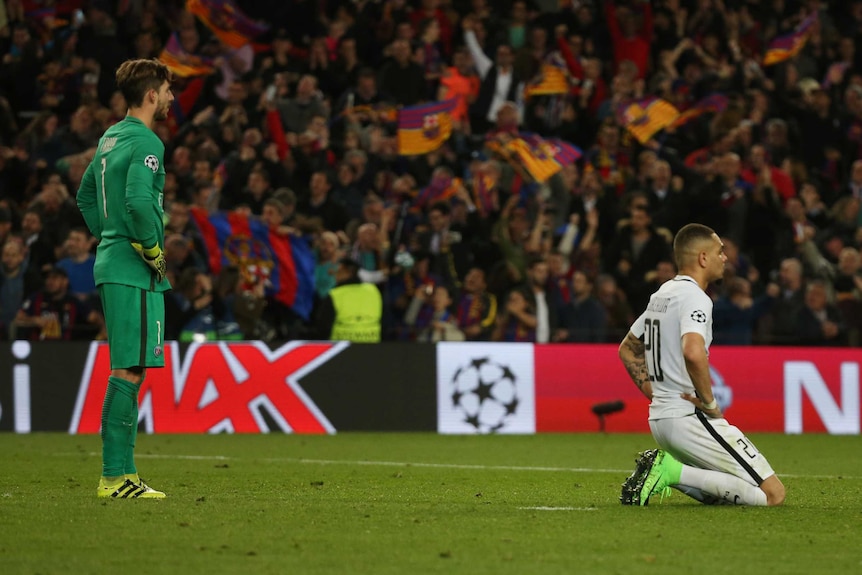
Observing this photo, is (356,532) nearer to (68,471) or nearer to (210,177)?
(68,471)

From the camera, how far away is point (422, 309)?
59.3 feet

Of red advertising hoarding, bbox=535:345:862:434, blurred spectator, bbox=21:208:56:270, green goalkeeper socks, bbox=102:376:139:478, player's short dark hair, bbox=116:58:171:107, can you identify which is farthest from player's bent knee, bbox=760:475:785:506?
blurred spectator, bbox=21:208:56:270

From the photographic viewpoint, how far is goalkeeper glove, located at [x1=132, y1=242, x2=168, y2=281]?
845 cm

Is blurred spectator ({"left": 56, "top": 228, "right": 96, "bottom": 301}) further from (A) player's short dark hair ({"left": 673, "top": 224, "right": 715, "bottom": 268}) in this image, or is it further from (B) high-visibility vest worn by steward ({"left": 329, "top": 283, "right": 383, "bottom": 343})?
(A) player's short dark hair ({"left": 673, "top": 224, "right": 715, "bottom": 268})

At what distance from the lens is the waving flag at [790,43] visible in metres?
23.0

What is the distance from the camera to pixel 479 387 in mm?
17672

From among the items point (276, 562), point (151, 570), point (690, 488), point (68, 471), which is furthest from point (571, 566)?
point (68, 471)

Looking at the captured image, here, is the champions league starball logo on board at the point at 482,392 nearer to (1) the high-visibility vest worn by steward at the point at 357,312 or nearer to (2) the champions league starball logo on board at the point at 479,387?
(2) the champions league starball logo on board at the point at 479,387

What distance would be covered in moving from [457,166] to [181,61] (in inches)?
159

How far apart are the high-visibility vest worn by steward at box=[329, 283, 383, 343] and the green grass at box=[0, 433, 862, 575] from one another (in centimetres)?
465

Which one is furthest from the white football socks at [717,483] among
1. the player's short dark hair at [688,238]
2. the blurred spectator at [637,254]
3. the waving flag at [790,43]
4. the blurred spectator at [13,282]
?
the waving flag at [790,43]

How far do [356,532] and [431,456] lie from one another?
6.65m

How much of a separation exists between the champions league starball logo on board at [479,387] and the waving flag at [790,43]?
26.3 ft

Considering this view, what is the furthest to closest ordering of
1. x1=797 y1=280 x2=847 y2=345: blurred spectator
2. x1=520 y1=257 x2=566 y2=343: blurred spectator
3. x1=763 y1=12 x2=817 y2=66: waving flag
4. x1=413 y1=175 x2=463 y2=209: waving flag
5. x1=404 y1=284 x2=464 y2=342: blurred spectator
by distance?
x1=763 y1=12 x2=817 y2=66: waving flag, x1=413 y1=175 x2=463 y2=209: waving flag, x1=797 y1=280 x2=847 y2=345: blurred spectator, x1=520 y1=257 x2=566 y2=343: blurred spectator, x1=404 y1=284 x2=464 y2=342: blurred spectator
